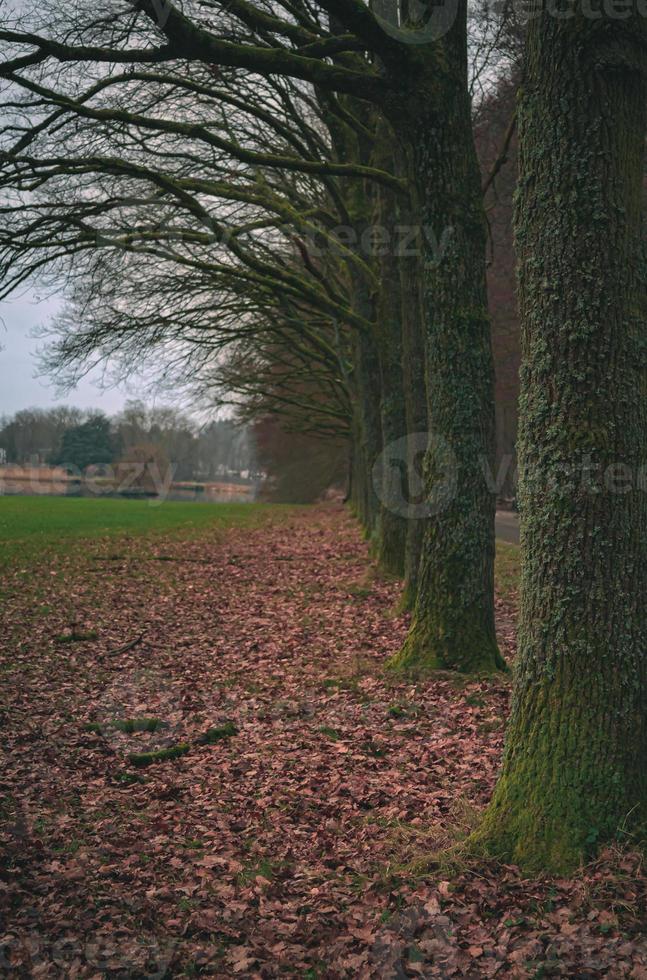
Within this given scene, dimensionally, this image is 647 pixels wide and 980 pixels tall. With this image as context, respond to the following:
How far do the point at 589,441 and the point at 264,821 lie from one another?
317 centimetres

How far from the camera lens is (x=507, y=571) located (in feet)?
59.2

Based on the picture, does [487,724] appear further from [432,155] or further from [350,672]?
[432,155]

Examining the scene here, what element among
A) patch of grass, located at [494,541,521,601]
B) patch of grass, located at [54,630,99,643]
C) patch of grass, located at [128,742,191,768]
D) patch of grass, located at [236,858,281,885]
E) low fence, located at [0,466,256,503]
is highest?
low fence, located at [0,466,256,503]

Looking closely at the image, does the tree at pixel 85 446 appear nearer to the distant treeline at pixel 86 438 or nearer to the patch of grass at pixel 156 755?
the distant treeline at pixel 86 438

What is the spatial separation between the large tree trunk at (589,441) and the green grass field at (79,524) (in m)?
17.0

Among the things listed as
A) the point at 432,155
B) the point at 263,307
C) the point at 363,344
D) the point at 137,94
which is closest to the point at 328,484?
the point at 263,307

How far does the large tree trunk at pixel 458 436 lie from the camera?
8.73 meters

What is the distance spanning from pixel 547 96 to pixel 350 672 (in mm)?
6154

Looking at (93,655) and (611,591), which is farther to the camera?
(93,655)

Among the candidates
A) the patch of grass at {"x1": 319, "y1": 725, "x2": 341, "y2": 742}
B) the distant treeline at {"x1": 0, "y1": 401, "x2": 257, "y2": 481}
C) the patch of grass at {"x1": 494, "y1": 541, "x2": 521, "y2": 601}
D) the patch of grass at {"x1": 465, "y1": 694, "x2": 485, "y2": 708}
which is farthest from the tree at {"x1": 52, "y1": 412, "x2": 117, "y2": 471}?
the patch of grass at {"x1": 319, "y1": 725, "x2": 341, "y2": 742}

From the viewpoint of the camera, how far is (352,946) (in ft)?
14.3

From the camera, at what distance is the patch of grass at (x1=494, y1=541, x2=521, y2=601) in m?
15.2

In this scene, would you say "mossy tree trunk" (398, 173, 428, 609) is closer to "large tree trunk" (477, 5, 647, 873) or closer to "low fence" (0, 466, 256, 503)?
"large tree trunk" (477, 5, 647, 873)

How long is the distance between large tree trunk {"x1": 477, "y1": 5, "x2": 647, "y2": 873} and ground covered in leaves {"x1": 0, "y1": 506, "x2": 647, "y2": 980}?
40 cm
